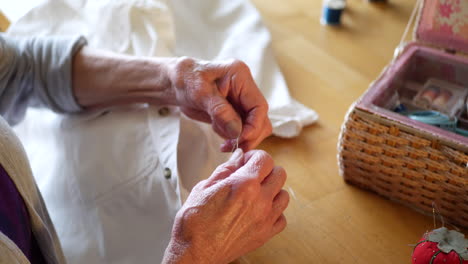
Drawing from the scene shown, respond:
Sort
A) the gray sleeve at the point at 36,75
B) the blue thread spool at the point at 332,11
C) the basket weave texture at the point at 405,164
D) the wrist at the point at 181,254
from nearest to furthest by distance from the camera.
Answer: the wrist at the point at 181,254, the basket weave texture at the point at 405,164, the gray sleeve at the point at 36,75, the blue thread spool at the point at 332,11

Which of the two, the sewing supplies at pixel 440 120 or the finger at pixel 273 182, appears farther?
the sewing supplies at pixel 440 120

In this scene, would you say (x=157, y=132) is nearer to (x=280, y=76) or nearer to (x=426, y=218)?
(x=280, y=76)

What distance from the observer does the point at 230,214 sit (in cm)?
56

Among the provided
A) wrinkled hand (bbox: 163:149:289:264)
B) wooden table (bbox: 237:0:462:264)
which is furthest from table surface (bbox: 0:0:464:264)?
wrinkled hand (bbox: 163:149:289:264)

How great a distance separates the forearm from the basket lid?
493 mm

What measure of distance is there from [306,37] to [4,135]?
814 millimetres

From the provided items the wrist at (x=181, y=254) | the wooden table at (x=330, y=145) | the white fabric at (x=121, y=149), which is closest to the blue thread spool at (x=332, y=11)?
the wooden table at (x=330, y=145)

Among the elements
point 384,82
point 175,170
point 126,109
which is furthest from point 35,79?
point 384,82

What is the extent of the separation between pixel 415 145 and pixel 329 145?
22 centimetres

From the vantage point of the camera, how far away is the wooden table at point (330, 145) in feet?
2.28

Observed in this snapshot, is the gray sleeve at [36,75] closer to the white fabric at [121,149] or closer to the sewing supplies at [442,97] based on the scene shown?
the white fabric at [121,149]

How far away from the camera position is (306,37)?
119 cm

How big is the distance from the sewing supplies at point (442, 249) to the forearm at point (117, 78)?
18.5 inches

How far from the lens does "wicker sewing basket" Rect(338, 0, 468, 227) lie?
2.24 feet
